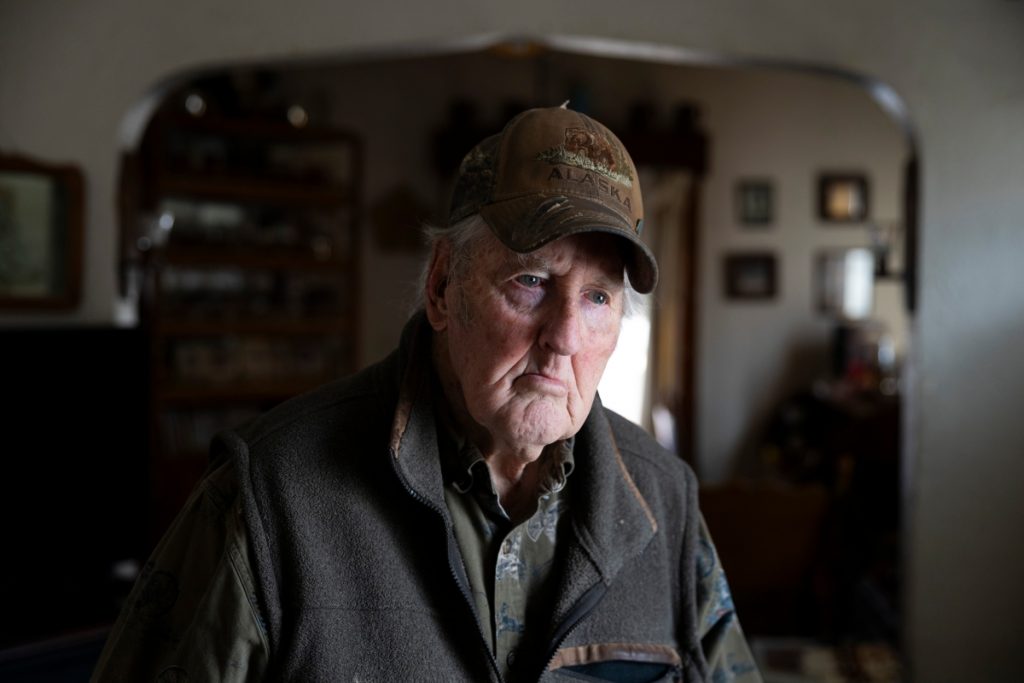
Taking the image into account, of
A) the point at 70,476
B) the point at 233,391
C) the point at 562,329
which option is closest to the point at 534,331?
the point at 562,329

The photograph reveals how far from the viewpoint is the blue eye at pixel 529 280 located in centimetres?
109

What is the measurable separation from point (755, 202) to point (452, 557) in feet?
18.3

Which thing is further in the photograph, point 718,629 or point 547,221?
point 718,629

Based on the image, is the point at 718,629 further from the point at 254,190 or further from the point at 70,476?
the point at 254,190

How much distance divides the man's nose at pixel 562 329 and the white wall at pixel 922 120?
1956mm

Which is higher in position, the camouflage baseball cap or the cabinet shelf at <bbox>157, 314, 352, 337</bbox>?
the camouflage baseball cap

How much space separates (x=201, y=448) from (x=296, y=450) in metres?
4.16

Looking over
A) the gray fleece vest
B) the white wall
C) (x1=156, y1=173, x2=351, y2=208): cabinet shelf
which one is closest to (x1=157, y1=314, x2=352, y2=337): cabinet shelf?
(x1=156, y1=173, x2=351, y2=208): cabinet shelf

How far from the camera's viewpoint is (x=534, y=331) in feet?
3.59

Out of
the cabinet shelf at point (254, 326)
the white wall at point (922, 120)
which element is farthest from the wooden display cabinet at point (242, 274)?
the white wall at point (922, 120)

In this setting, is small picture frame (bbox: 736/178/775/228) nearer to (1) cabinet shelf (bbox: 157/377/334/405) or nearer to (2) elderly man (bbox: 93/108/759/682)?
(1) cabinet shelf (bbox: 157/377/334/405)

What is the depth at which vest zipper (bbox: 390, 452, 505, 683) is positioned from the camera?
3.61ft

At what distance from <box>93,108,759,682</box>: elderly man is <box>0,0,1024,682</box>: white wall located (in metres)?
1.88

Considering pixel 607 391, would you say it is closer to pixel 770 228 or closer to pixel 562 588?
pixel 770 228
